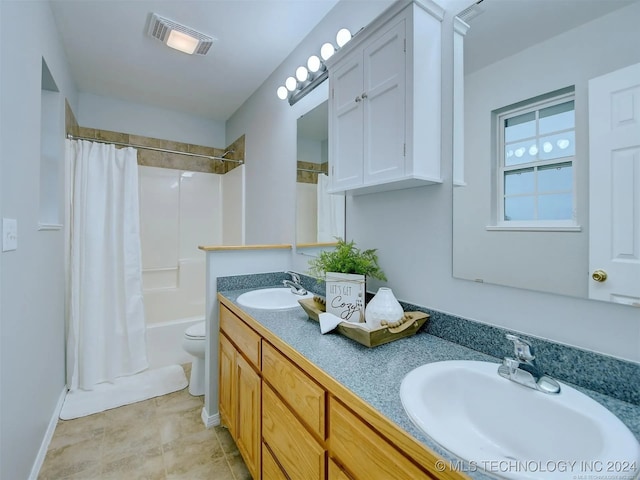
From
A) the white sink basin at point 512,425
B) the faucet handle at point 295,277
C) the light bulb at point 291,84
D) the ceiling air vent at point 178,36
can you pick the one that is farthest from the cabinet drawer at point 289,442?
the ceiling air vent at point 178,36

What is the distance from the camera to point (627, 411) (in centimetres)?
64

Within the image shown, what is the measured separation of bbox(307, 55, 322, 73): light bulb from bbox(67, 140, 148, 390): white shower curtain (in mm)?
1744

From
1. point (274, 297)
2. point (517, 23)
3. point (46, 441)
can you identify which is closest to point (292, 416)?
point (274, 297)

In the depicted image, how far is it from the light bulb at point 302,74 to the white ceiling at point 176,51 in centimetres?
26

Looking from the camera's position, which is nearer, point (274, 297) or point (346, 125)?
point (346, 125)

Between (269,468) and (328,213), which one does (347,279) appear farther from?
(269,468)

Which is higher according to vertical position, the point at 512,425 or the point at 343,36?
the point at 343,36

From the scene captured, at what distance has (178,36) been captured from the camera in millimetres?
1943

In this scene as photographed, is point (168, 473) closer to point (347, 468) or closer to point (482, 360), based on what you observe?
point (347, 468)

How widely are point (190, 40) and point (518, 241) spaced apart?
7.43ft

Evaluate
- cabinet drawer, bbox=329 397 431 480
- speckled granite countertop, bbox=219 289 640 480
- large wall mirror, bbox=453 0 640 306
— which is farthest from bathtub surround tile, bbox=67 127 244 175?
cabinet drawer, bbox=329 397 431 480

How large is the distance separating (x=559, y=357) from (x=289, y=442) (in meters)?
0.85

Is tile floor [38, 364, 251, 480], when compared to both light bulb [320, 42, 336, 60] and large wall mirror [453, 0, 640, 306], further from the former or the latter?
light bulb [320, 42, 336, 60]

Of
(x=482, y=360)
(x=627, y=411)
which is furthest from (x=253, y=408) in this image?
(x=627, y=411)
